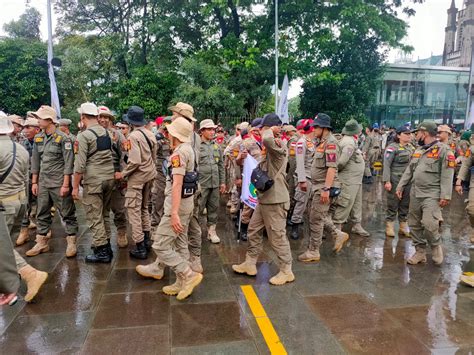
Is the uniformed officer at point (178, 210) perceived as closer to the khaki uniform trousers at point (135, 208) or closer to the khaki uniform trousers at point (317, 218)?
the khaki uniform trousers at point (135, 208)

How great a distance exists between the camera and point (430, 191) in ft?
16.8

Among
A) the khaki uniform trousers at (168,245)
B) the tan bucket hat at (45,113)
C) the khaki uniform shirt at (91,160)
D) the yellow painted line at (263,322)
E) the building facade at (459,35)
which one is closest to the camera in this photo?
the yellow painted line at (263,322)

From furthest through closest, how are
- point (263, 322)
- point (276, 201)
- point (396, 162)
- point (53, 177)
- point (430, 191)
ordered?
point (396, 162) < point (53, 177) < point (430, 191) < point (276, 201) < point (263, 322)

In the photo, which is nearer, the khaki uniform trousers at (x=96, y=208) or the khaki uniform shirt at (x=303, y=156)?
the khaki uniform trousers at (x=96, y=208)

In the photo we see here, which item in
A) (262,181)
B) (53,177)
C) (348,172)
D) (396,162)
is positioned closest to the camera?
(262,181)

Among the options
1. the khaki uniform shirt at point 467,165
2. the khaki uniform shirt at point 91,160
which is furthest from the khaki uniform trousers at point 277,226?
the khaki uniform shirt at point 467,165

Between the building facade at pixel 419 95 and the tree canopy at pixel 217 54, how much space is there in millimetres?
4552

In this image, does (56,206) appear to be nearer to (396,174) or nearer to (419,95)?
(396,174)

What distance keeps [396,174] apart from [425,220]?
1.96 m

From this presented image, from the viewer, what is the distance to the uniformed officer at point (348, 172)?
20.1ft

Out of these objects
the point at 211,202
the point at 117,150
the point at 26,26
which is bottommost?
the point at 211,202

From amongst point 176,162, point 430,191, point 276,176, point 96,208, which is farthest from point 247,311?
point 430,191

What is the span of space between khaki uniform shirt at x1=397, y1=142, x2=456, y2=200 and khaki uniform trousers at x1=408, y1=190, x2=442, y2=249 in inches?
3.9

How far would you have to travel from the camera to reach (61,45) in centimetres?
2267
